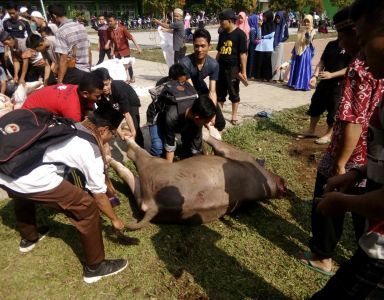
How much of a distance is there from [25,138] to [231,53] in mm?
4478

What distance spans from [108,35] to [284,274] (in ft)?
27.1

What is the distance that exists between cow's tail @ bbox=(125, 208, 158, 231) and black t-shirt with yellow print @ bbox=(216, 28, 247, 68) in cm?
357

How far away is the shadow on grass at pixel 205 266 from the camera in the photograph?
2.76 m

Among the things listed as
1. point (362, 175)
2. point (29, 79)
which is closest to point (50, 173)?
point (362, 175)

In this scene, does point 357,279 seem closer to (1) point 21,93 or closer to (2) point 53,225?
(2) point 53,225

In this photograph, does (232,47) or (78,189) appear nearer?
(78,189)

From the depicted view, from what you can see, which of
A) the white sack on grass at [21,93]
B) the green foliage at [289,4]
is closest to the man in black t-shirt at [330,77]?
the white sack on grass at [21,93]

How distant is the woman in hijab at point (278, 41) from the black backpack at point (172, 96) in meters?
6.07

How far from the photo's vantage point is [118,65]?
696 centimetres

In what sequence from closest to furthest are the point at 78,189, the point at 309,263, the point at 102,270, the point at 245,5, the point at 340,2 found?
the point at 78,189
the point at 102,270
the point at 309,263
the point at 245,5
the point at 340,2

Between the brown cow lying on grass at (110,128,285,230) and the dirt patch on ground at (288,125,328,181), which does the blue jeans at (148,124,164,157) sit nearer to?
the brown cow lying on grass at (110,128,285,230)

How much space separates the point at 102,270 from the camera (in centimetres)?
283

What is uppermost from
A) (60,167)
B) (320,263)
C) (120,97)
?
(120,97)

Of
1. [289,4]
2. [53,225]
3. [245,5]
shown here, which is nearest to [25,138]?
[53,225]
